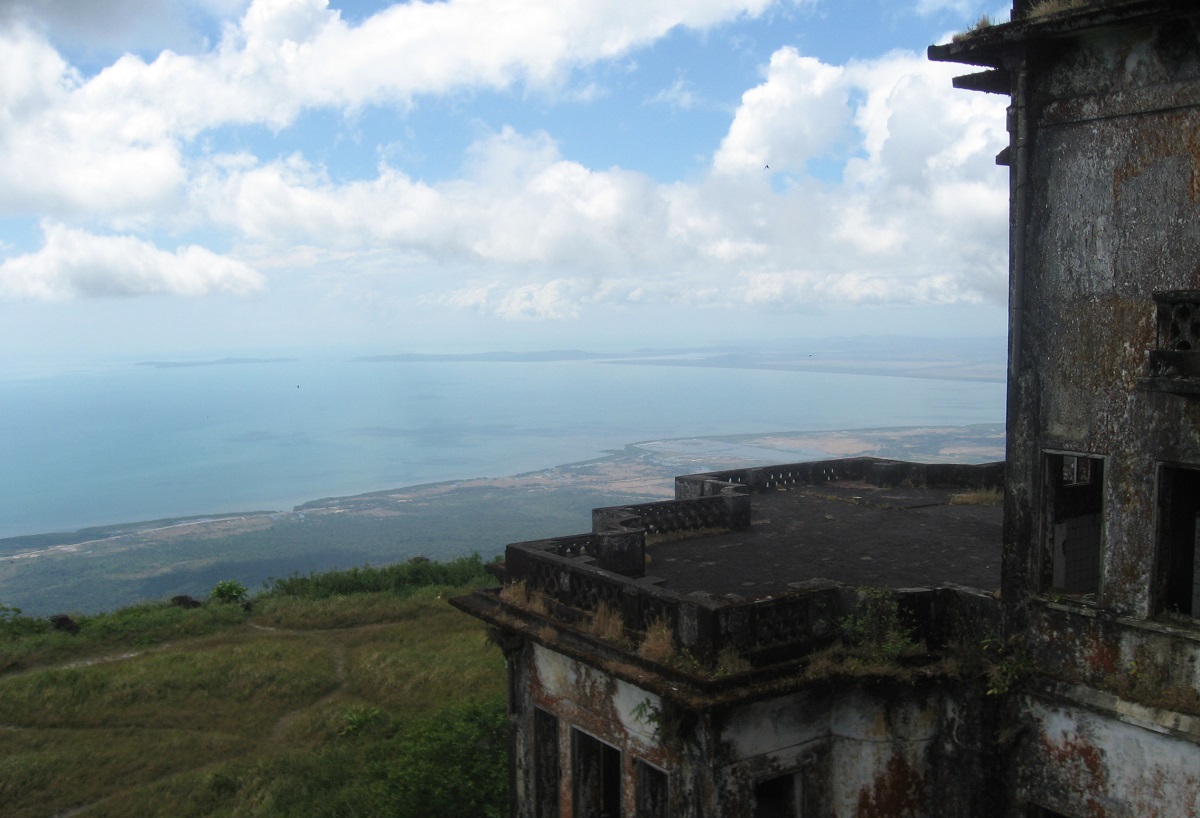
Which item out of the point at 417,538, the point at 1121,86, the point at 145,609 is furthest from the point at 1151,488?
the point at 417,538

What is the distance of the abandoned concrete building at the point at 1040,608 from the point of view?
27.5 feet

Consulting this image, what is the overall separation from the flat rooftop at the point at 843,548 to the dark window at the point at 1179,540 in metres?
2.10

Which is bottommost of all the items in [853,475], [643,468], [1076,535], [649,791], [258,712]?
[643,468]

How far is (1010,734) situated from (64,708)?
23375 mm

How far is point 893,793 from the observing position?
10.0 m

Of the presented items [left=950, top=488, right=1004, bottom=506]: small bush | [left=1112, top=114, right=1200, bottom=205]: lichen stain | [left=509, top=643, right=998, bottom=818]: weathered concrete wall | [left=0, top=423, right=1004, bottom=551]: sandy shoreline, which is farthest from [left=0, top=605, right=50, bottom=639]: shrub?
[left=0, top=423, right=1004, bottom=551]: sandy shoreline

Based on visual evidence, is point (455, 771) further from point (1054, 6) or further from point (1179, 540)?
point (1054, 6)

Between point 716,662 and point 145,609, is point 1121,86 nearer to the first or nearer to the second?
point 716,662

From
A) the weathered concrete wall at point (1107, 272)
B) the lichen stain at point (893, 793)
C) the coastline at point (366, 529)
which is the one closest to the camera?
the weathered concrete wall at point (1107, 272)

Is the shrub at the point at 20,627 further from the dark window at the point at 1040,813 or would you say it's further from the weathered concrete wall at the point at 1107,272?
the weathered concrete wall at the point at 1107,272

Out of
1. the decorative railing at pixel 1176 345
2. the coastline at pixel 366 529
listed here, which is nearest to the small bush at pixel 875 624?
the decorative railing at pixel 1176 345

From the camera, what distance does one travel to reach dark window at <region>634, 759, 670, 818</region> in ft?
34.0

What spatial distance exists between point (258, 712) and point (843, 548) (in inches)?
687

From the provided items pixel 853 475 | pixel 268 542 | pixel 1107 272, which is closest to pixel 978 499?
pixel 853 475
